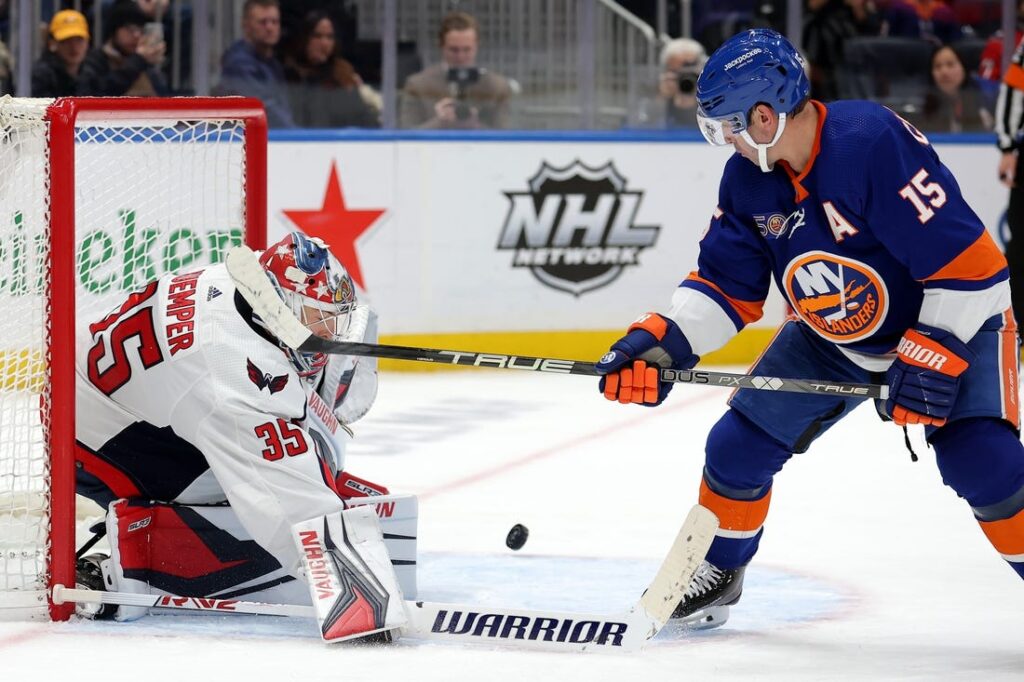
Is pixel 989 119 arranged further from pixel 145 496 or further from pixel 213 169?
pixel 145 496

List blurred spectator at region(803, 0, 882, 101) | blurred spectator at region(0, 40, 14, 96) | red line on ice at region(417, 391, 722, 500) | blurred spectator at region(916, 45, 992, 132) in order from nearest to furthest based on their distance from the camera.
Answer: red line on ice at region(417, 391, 722, 500), blurred spectator at region(0, 40, 14, 96), blurred spectator at region(803, 0, 882, 101), blurred spectator at region(916, 45, 992, 132)

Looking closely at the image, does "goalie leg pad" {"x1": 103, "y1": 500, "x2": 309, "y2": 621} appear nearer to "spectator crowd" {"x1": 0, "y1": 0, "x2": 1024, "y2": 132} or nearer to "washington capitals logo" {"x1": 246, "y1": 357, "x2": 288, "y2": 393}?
"washington capitals logo" {"x1": 246, "y1": 357, "x2": 288, "y2": 393}

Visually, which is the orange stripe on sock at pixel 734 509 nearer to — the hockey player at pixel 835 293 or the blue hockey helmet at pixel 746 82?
the hockey player at pixel 835 293

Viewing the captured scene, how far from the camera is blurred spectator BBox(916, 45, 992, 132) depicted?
665 cm

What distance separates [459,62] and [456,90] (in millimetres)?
101

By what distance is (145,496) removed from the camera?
303 centimetres

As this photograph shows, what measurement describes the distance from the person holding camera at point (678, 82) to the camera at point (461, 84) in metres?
0.72

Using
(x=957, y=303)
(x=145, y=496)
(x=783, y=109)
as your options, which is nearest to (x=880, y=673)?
(x=957, y=303)

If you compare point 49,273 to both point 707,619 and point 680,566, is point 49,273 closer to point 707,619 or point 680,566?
point 680,566

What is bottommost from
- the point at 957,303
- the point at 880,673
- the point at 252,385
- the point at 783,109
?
the point at 880,673

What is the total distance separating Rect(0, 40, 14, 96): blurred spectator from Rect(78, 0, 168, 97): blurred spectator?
247 mm

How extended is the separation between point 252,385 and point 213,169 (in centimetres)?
89

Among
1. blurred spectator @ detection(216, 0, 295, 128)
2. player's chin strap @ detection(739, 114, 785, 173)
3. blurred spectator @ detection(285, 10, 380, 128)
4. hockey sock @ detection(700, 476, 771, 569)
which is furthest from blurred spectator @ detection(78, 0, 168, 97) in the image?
player's chin strap @ detection(739, 114, 785, 173)

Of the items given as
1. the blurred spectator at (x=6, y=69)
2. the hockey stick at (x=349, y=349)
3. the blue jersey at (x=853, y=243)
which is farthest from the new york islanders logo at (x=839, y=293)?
the blurred spectator at (x=6, y=69)
